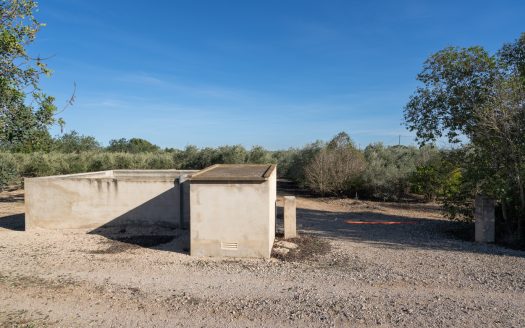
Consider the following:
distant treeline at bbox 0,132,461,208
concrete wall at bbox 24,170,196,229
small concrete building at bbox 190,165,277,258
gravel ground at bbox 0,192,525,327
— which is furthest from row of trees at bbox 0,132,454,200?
small concrete building at bbox 190,165,277,258

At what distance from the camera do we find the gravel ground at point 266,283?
515 cm

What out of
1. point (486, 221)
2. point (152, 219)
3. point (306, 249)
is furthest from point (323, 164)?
point (306, 249)

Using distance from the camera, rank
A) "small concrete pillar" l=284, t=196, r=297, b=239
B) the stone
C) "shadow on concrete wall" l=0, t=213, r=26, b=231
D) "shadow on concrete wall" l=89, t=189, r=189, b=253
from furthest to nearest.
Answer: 1. "shadow on concrete wall" l=0, t=213, r=26, b=231
2. "shadow on concrete wall" l=89, t=189, r=189, b=253
3. "small concrete pillar" l=284, t=196, r=297, b=239
4. the stone

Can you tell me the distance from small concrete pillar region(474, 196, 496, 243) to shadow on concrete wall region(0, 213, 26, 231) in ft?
43.3

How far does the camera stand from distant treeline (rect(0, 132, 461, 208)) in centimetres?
1738

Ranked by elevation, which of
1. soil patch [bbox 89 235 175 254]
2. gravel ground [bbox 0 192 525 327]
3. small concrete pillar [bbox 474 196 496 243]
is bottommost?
gravel ground [bbox 0 192 525 327]

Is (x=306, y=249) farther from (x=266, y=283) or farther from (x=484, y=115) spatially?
(x=484, y=115)

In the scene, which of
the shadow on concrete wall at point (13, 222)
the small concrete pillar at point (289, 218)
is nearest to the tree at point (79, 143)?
the shadow on concrete wall at point (13, 222)

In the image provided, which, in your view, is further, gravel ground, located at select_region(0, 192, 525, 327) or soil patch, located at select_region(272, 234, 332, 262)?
soil patch, located at select_region(272, 234, 332, 262)

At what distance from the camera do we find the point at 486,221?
31.4ft

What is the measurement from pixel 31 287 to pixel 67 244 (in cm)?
332

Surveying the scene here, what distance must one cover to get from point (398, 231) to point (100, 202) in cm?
909

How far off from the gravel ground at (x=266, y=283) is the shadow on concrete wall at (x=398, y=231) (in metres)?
0.10

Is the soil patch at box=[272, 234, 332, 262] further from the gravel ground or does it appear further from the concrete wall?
the concrete wall
